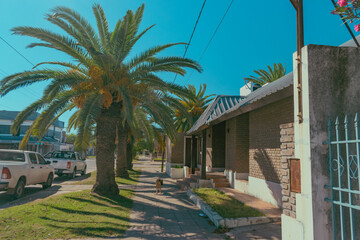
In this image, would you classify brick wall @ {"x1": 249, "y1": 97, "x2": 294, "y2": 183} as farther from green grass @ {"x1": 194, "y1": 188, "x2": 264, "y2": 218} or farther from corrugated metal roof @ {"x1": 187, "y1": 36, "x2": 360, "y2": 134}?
green grass @ {"x1": 194, "y1": 188, "x2": 264, "y2": 218}

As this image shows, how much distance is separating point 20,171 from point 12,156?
133 cm

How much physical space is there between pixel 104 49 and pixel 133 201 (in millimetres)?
5947

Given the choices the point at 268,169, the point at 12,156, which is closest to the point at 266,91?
the point at 268,169

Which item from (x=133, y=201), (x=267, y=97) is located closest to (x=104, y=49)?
(x=133, y=201)

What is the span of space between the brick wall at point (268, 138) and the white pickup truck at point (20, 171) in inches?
357

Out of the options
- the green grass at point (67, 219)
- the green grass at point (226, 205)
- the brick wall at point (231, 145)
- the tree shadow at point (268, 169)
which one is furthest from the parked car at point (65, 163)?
the tree shadow at point (268, 169)

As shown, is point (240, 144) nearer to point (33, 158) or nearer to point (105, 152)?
point (105, 152)

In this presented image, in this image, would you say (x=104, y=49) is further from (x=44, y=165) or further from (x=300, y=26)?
(x=300, y=26)

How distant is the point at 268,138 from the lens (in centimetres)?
905

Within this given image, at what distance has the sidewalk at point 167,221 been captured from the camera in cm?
602

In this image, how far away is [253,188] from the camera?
9812mm

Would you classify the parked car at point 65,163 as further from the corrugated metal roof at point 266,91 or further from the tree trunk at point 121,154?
the corrugated metal roof at point 266,91

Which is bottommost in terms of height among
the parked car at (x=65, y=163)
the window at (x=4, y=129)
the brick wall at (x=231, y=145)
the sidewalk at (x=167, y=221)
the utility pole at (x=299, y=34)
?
the sidewalk at (x=167, y=221)

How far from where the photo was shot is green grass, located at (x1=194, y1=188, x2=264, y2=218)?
6.97 m
